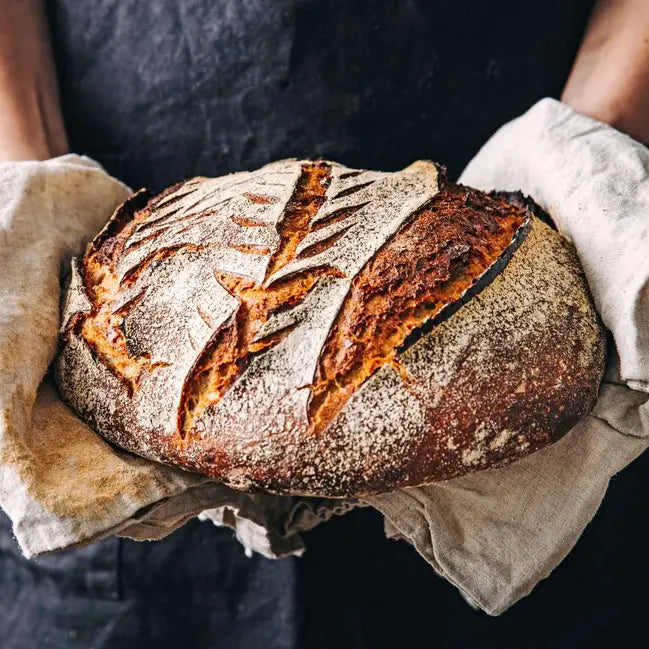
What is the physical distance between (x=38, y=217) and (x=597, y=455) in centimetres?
89

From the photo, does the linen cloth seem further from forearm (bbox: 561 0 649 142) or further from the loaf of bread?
forearm (bbox: 561 0 649 142)

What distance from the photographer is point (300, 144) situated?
51.5 inches

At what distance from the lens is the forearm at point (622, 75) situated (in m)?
1.13

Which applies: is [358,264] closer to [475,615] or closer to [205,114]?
[205,114]

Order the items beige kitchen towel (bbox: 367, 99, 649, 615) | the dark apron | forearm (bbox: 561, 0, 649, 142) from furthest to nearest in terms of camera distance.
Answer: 1. the dark apron
2. forearm (bbox: 561, 0, 649, 142)
3. beige kitchen towel (bbox: 367, 99, 649, 615)

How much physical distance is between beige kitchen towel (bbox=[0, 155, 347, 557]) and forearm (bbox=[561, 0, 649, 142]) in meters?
0.84

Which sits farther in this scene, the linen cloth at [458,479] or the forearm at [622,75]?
the forearm at [622,75]

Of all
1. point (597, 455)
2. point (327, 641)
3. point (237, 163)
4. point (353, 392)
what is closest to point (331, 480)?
point (353, 392)

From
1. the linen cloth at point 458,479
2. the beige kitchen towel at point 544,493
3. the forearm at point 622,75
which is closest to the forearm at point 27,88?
the linen cloth at point 458,479

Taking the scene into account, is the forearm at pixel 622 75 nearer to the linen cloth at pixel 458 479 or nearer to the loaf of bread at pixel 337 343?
the linen cloth at pixel 458 479

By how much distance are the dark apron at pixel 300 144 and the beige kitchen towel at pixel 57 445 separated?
0.30 m

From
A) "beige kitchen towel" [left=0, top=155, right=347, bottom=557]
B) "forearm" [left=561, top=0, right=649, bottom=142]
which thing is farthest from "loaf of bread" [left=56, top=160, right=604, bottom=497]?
"forearm" [left=561, top=0, right=649, bottom=142]

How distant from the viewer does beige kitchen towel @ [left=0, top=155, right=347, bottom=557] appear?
737mm

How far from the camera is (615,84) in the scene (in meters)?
1.14
